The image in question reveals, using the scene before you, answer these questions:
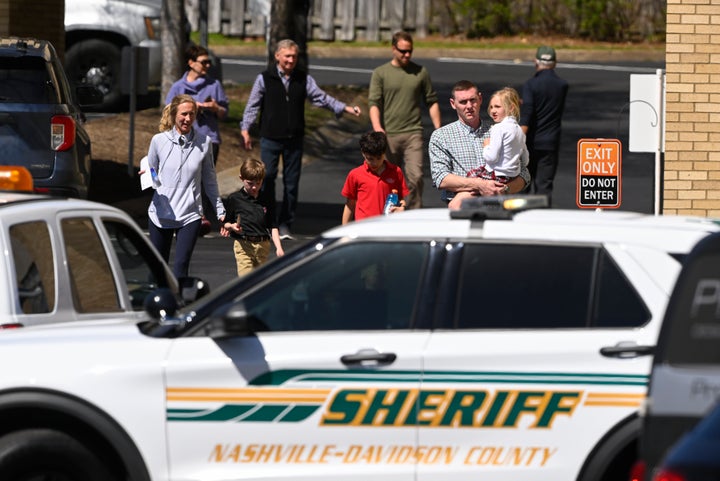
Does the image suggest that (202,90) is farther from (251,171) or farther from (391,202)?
(391,202)

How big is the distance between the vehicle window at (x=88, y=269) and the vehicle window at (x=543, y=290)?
194cm

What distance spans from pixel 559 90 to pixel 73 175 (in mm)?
4622

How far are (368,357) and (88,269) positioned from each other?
1829 mm

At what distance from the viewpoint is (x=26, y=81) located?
1392 cm

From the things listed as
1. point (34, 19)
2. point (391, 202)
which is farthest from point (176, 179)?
point (34, 19)

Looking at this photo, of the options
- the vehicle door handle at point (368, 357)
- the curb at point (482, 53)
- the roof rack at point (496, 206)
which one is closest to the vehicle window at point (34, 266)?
the vehicle door handle at point (368, 357)

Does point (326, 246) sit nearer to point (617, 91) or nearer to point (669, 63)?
point (669, 63)

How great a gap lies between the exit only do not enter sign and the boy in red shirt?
214 centimetres

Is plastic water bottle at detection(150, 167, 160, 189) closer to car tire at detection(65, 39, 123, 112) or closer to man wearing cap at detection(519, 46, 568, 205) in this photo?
man wearing cap at detection(519, 46, 568, 205)

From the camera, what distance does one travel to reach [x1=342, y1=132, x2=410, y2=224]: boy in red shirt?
36.4 ft

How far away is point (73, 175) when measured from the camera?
547 inches

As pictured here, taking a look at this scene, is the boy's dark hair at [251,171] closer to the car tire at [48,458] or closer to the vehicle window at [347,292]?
the vehicle window at [347,292]

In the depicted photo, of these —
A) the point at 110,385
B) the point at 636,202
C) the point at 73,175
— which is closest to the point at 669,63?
the point at 73,175

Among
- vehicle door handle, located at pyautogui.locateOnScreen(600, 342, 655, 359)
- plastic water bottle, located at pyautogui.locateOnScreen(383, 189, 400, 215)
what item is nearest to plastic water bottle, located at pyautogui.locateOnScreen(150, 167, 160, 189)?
plastic water bottle, located at pyautogui.locateOnScreen(383, 189, 400, 215)
